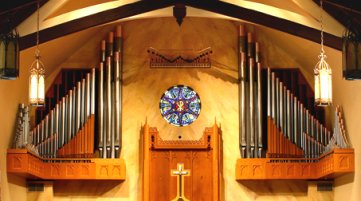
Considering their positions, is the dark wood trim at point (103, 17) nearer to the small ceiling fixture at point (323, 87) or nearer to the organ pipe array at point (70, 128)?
the organ pipe array at point (70, 128)

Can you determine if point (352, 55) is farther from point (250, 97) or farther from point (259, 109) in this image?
point (250, 97)

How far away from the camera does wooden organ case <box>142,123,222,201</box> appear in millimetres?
19484

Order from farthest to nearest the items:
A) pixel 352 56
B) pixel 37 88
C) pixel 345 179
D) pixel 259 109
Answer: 1. pixel 259 109
2. pixel 345 179
3. pixel 37 88
4. pixel 352 56

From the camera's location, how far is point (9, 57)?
13.4 metres

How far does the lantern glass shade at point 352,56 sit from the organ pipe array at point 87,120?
7740 mm

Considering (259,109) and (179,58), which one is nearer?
(259,109)

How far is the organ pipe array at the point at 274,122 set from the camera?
19344 mm

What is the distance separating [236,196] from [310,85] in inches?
113

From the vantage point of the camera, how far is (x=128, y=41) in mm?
20453

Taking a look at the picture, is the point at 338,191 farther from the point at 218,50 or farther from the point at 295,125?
the point at 218,50

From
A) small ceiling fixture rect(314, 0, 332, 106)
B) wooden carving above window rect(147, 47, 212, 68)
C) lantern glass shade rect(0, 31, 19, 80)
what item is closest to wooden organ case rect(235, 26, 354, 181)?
wooden carving above window rect(147, 47, 212, 68)

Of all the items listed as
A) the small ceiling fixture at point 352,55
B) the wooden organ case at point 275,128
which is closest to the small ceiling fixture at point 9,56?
the small ceiling fixture at point 352,55

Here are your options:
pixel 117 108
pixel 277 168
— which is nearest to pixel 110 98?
pixel 117 108

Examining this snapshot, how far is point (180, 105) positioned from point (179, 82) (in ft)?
1.65
